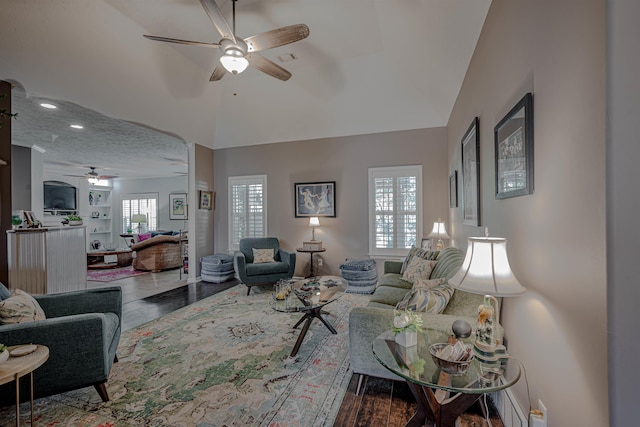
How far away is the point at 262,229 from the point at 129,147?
3494mm

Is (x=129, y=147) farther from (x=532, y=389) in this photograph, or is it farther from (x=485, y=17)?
(x=532, y=389)

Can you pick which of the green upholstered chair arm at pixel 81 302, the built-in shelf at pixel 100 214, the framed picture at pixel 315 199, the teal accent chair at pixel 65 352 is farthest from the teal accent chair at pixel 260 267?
the built-in shelf at pixel 100 214

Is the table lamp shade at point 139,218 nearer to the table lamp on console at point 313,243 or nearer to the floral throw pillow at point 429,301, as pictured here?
the table lamp on console at point 313,243

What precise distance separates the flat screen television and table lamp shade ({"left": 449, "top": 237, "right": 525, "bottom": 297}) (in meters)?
11.3

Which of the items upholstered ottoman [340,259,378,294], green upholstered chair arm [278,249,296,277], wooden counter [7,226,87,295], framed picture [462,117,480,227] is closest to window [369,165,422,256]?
upholstered ottoman [340,259,378,294]

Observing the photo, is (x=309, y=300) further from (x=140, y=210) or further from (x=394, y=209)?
(x=140, y=210)

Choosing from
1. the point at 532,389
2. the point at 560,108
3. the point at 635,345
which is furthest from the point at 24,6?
the point at 532,389

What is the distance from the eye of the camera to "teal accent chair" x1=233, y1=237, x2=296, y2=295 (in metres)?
4.71

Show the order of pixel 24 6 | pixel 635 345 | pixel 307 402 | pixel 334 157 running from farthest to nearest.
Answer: pixel 334 157 < pixel 24 6 < pixel 307 402 < pixel 635 345

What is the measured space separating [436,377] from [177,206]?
10540 mm

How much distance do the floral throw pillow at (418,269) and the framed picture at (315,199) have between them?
2.31m

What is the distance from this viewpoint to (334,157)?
5562mm

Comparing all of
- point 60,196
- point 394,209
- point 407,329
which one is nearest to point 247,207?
point 394,209

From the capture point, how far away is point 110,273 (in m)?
6.72
